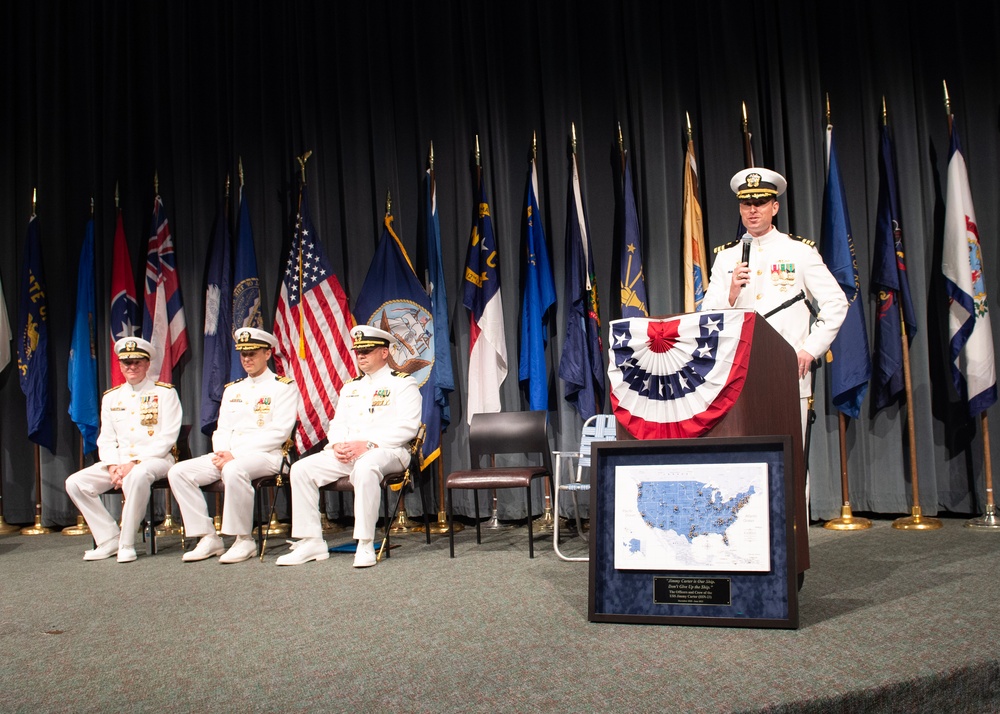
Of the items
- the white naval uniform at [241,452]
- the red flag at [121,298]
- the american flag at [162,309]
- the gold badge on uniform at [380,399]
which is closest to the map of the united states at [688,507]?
the gold badge on uniform at [380,399]

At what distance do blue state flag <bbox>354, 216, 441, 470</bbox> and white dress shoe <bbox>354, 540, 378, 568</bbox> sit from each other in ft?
4.33

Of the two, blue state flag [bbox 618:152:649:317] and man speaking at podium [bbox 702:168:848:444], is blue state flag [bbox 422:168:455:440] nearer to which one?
blue state flag [bbox 618:152:649:317]

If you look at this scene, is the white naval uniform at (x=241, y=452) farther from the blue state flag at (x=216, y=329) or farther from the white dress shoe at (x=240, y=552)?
the blue state flag at (x=216, y=329)

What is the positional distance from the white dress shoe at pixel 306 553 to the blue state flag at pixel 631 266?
2380mm

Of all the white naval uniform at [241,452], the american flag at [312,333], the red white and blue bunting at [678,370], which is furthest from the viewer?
the american flag at [312,333]

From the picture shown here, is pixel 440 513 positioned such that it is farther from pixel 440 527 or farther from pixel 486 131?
pixel 486 131

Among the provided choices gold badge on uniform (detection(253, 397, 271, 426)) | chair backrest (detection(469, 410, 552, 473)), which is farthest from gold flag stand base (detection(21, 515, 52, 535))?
chair backrest (detection(469, 410, 552, 473))

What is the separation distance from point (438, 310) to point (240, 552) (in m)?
2.11

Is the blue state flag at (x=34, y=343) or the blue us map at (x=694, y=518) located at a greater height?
the blue state flag at (x=34, y=343)

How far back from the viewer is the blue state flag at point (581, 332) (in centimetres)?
570

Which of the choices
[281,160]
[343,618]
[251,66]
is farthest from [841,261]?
[251,66]

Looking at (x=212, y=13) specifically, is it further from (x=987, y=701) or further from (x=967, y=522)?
(x=987, y=701)

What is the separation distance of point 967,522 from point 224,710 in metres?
4.36

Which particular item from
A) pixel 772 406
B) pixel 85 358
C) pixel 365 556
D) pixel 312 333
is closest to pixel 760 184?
pixel 772 406
